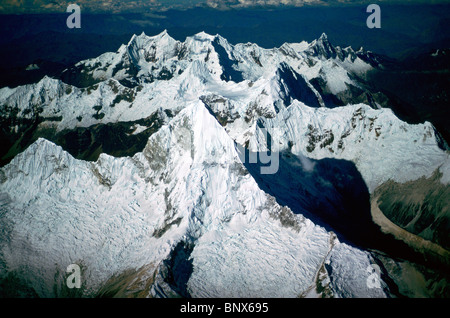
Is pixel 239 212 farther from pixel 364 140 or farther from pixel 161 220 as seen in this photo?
pixel 364 140

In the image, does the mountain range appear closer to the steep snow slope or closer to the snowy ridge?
the steep snow slope

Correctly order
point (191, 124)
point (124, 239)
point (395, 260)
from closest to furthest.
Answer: point (395, 260) < point (124, 239) < point (191, 124)

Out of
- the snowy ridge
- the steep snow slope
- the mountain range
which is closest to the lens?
the mountain range

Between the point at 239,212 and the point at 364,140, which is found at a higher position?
the point at 364,140

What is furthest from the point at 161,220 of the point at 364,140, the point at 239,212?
the point at 364,140

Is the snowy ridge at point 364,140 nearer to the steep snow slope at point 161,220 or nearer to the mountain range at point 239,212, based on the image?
the mountain range at point 239,212

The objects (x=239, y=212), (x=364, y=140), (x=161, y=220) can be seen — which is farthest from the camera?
(x=364, y=140)

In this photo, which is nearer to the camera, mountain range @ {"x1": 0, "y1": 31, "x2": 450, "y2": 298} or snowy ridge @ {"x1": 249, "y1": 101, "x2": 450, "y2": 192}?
mountain range @ {"x1": 0, "y1": 31, "x2": 450, "y2": 298}

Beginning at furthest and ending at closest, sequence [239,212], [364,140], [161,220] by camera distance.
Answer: [364,140]
[161,220]
[239,212]

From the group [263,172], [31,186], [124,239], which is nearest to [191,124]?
[263,172]

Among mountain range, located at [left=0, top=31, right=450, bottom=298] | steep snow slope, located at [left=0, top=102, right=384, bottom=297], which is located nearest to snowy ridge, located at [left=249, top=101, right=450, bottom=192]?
mountain range, located at [left=0, top=31, right=450, bottom=298]
